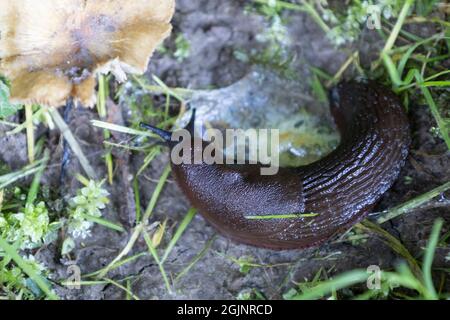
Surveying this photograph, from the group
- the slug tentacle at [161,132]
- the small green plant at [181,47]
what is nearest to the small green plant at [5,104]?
the slug tentacle at [161,132]

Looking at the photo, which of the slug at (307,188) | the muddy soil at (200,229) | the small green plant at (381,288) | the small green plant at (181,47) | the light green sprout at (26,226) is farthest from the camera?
the small green plant at (181,47)

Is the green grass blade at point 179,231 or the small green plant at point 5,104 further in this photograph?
the green grass blade at point 179,231

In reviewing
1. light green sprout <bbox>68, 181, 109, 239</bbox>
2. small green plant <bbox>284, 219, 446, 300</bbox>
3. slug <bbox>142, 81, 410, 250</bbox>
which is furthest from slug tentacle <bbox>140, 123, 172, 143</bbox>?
small green plant <bbox>284, 219, 446, 300</bbox>

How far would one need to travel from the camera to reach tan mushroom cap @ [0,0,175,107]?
2635 millimetres

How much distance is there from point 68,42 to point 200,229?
4.60ft

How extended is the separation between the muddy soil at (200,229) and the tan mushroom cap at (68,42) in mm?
617

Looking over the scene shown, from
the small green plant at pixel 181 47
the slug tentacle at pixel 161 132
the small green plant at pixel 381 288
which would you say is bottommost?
the small green plant at pixel 381 288

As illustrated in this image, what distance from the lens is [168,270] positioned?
10.3ft

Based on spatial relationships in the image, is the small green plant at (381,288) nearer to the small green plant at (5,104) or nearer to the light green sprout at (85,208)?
the light green sprout at (85,208)

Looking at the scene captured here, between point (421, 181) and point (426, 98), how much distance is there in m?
0.52

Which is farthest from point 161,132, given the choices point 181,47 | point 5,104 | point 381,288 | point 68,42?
point 381,288

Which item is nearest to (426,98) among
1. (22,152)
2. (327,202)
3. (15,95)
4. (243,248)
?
(327,202)

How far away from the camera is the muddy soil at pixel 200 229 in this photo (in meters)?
3.02
